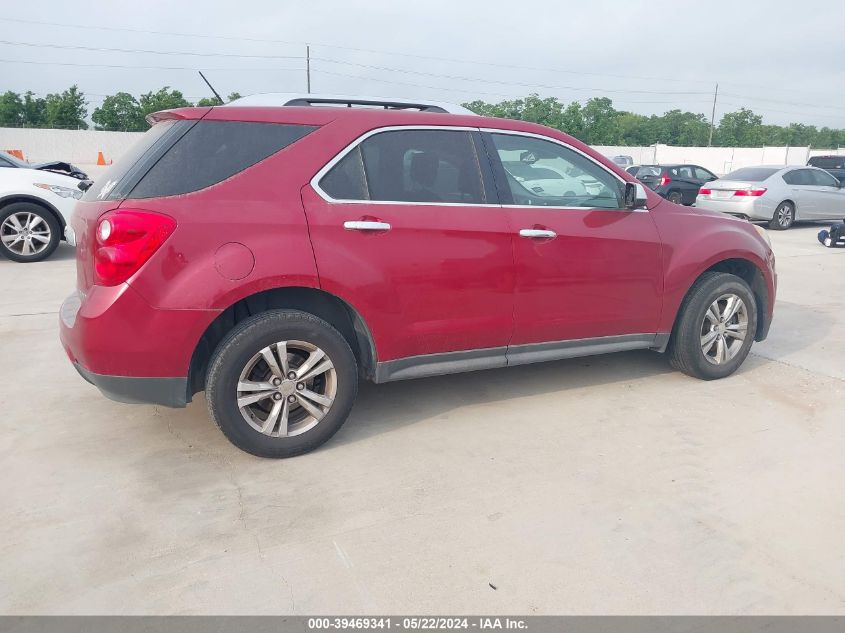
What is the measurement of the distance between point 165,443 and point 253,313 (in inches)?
36.1

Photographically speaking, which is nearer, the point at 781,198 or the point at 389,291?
the point at 389,291

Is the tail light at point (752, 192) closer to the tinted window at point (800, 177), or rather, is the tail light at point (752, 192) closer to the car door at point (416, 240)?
the tinted window at point (800, 177)

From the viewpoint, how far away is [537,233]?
393 centimetres

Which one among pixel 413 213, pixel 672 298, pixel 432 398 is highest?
pixel 413 213

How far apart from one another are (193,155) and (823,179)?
16.0m

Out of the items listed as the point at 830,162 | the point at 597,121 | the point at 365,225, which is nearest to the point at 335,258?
the point at 365,225

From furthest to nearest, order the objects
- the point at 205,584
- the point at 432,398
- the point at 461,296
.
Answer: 1. the point at 432,398
2. the point at 461,296
3. the point at 205,584

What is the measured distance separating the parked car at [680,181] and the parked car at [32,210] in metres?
15.2

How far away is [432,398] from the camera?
4.45 meters

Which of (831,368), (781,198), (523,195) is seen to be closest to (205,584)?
(523,195)

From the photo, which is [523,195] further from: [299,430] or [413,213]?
[299,430]

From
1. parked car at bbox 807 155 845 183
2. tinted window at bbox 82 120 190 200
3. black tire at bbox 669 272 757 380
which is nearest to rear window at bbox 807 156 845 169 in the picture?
parked car at bbox 807 155 845 183

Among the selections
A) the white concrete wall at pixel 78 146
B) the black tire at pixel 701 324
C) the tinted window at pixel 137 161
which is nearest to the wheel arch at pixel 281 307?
the tinted window at pixel 137 161

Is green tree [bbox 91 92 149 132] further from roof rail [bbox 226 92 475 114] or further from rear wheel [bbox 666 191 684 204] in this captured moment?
roof rail [bbox 226 92 475 114]
